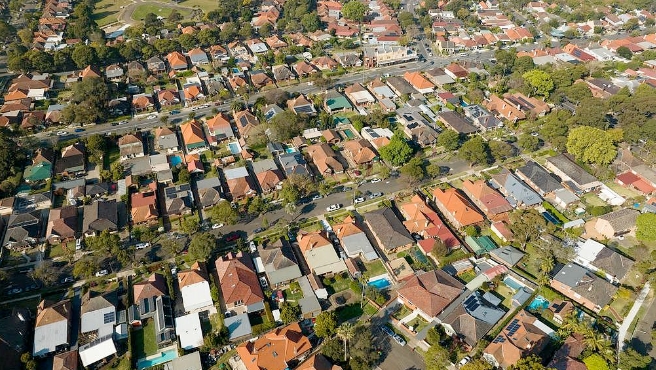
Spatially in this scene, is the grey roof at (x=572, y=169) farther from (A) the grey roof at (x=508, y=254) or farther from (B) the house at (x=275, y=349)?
(B) the house at (x=275, y=349)

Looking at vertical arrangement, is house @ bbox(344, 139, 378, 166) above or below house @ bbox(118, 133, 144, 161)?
below

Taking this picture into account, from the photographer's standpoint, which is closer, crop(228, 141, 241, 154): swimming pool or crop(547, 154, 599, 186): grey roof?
crop(547, 154, 599, 186): grey roof

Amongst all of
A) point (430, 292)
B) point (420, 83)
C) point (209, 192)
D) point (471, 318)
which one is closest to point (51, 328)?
point (209, 192)

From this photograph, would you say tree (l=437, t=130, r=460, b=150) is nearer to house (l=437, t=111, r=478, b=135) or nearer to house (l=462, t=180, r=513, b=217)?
house (l=437, t=111, r=478, b=135)

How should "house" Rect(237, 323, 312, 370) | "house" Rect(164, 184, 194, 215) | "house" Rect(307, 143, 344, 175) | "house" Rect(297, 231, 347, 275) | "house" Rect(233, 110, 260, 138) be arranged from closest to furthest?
"house" Rect(237, 323, 312, 370) → "house" Rect(297, 231, 347, 275) → "house" Rect(164, 184, 194, 215) → "house" Rect(307, 143, 344, 175) → "house" Rect(233, 110, 260, 138)

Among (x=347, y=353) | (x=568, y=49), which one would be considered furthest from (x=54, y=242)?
(x=568, y=49)

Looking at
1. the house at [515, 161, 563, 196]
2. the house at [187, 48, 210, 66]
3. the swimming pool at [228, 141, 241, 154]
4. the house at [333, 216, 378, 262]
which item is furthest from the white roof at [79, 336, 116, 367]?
the house at [187, 48, 210, 66]

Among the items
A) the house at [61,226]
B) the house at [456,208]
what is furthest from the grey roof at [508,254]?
the house at [61,226]
